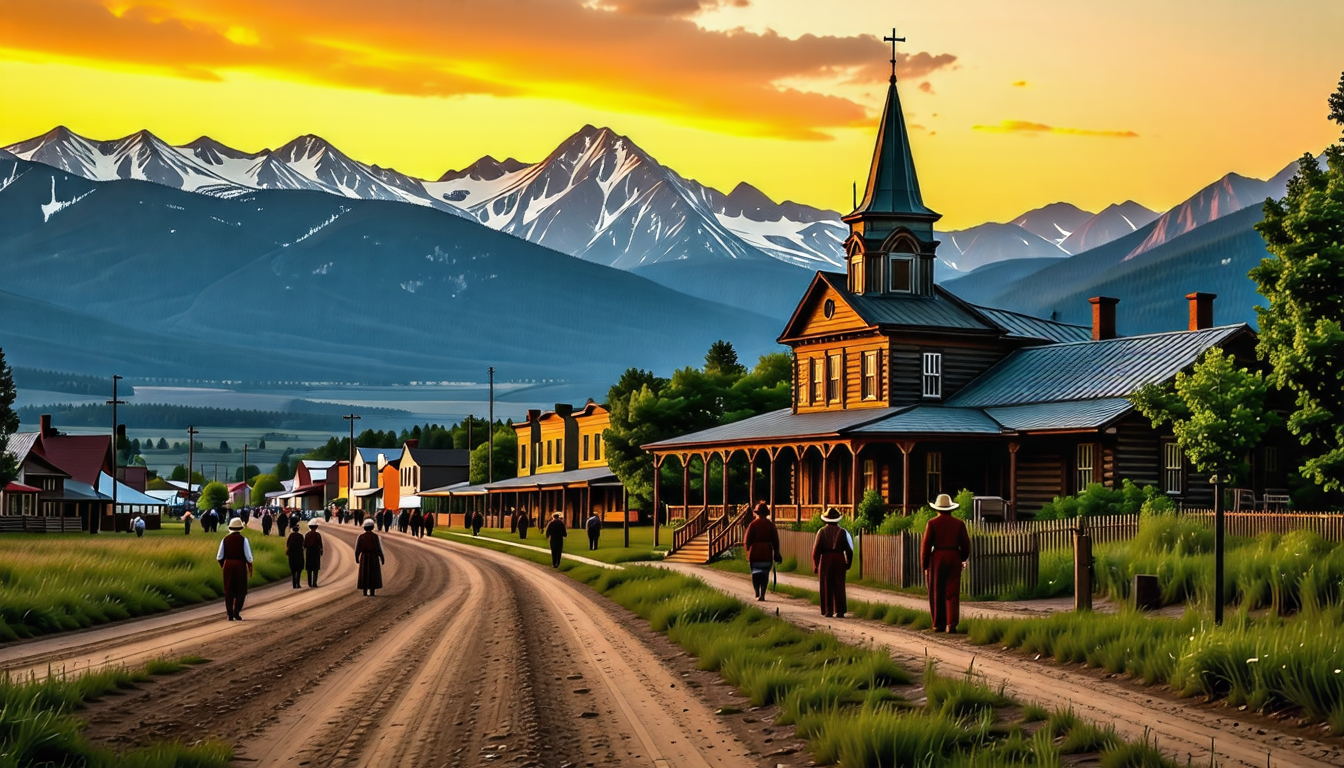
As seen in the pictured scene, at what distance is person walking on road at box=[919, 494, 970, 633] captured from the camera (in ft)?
72.8

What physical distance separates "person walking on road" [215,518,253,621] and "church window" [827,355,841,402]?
3279 centimetres

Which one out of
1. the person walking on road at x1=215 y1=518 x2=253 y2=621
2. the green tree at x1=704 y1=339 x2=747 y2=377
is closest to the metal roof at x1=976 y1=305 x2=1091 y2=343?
the person walking on road at x1=215 y1=518 x2=253 y2=621

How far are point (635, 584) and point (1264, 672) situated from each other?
20.0 metres

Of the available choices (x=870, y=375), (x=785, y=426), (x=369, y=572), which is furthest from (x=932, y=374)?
(x=369, y=572)

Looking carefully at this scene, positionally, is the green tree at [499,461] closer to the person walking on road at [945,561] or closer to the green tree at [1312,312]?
the green tree at [1312,312]

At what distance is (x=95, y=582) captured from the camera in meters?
32.4

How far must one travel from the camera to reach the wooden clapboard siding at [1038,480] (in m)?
50.1

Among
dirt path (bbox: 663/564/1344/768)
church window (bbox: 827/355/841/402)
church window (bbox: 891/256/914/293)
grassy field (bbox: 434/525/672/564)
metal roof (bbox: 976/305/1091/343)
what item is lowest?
grassy field (bbox: 434/525/672/564)

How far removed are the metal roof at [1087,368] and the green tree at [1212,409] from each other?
7.31 ft

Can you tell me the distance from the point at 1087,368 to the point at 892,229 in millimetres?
10053

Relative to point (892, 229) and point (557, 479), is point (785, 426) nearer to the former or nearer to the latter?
point (892, 229)

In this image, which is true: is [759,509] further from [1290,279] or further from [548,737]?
[1290,279]

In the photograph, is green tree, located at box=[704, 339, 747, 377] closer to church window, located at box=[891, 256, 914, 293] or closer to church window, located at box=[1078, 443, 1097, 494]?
church window, located at box=[891, 256, 914, 293]

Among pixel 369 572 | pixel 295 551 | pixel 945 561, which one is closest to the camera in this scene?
pixel 945 561
